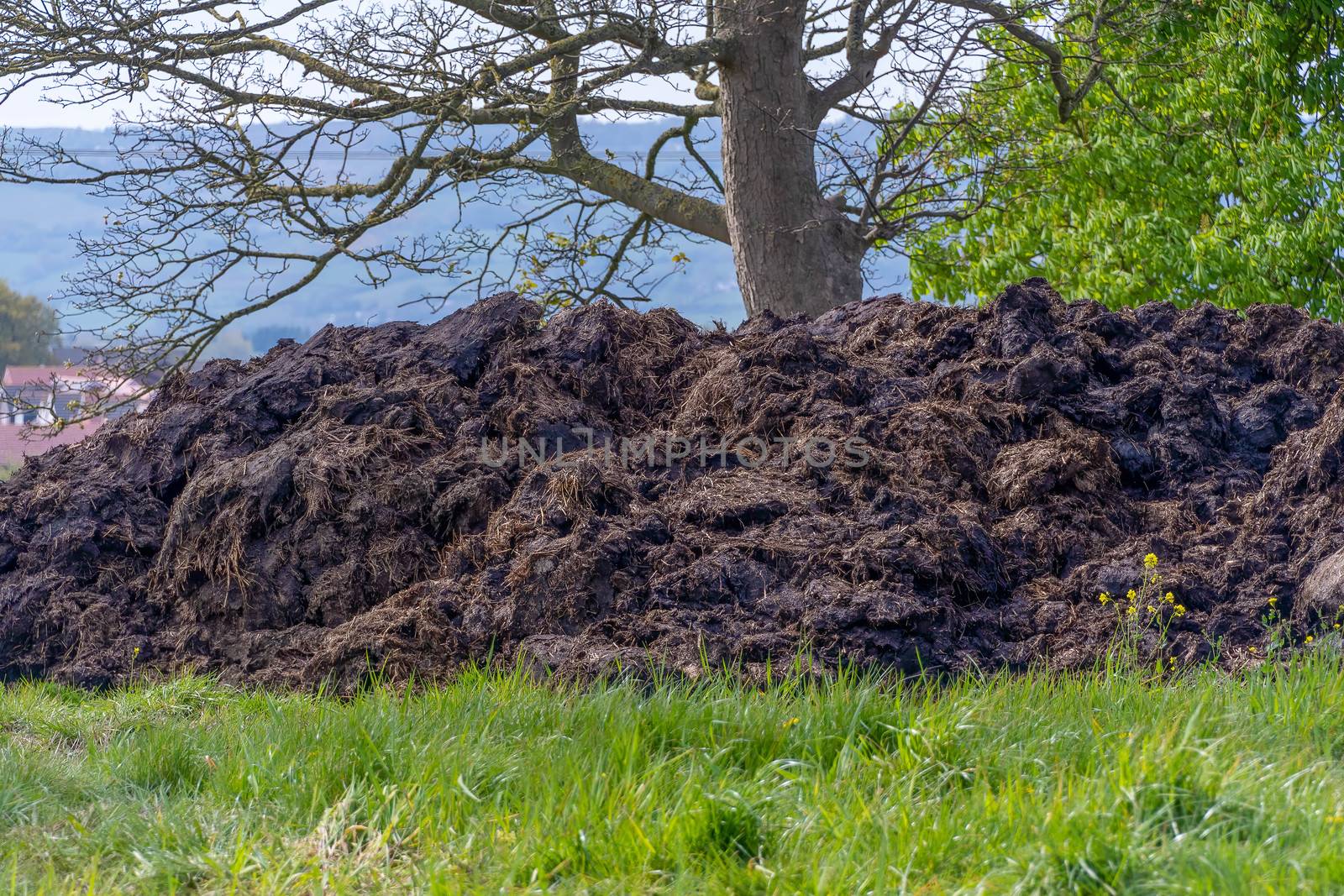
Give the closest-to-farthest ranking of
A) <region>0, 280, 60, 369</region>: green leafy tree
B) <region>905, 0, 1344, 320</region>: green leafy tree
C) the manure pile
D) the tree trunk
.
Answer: the manure pile → the tree trunk → <region>905, 0, 1344, 320</region>: green leafy tree → <region>0, 280, 60, 369</region>: green leafy tree

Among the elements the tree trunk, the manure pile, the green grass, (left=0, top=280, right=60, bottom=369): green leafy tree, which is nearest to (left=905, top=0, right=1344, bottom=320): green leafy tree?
the tree trunk

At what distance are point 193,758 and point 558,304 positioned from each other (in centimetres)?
838

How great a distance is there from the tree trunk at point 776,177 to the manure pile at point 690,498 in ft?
8.74

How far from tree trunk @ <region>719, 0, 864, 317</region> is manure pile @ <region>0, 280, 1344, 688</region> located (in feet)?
8.74

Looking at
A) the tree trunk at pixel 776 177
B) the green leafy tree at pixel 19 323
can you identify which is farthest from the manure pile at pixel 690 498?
the green leafy tree at pixel 19 323

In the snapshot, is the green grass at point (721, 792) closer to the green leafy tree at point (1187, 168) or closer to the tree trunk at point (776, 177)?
the tree trunk at point (776, 177)

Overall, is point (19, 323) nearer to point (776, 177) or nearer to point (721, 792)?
point (776, 177)

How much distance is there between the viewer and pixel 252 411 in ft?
19.1

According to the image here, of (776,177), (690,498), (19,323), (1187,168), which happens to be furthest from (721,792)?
(19,323)

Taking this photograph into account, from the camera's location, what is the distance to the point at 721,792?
2830 millimetres

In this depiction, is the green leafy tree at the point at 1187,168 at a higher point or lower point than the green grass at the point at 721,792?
higher

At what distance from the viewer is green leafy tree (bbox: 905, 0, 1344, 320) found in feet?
34.7

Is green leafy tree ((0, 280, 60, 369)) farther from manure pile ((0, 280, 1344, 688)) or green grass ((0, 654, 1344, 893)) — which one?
green grass ((0, 654, 1344, 893))

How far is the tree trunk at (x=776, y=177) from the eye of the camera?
9.00m
